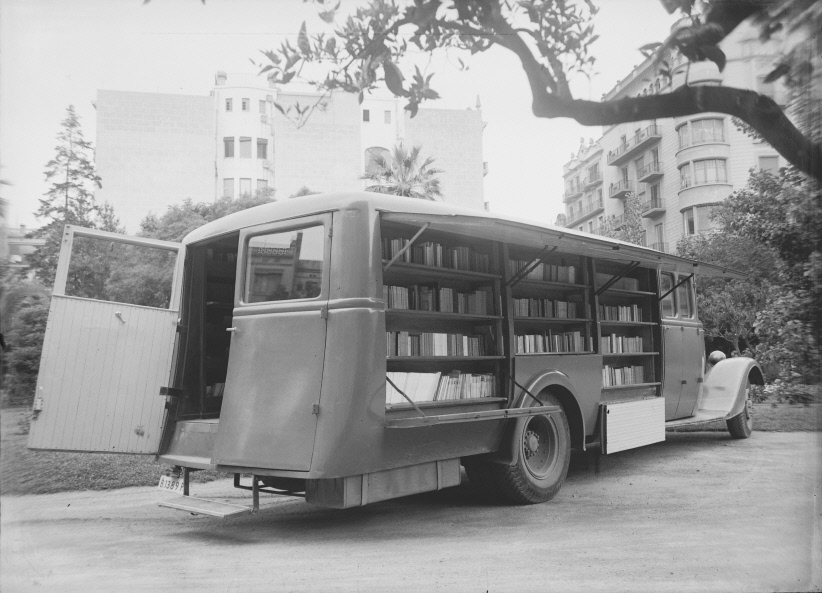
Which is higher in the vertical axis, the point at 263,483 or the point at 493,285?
the point at 493,285

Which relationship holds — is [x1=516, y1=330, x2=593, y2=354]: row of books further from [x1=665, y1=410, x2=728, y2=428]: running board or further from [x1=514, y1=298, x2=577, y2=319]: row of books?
[x1=665, y1=410, x2=728, y2=428]: running board

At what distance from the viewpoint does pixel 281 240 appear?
524cm

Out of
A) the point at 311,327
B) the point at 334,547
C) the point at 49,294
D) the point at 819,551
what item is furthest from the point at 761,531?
the point at 49,294

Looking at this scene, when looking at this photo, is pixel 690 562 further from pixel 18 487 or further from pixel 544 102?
pixel 18 487

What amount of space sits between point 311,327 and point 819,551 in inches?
138

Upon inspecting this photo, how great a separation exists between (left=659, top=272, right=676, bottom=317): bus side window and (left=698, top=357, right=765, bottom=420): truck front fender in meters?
1.19

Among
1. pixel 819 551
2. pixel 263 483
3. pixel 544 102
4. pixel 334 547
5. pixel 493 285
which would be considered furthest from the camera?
pixel 493 285

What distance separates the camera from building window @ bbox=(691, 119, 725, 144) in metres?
4.04

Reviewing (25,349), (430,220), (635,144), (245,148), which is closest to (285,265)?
(430,220)

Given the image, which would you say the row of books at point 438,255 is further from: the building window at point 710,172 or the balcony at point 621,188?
the building window at point 710,172

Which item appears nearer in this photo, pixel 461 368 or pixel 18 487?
pixel 461 368

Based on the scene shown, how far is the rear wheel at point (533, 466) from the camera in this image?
5926mm

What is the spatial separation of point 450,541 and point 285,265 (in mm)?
2379

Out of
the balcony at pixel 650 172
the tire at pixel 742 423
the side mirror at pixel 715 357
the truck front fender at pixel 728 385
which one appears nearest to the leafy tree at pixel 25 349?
the balcony at pixel 650 172
